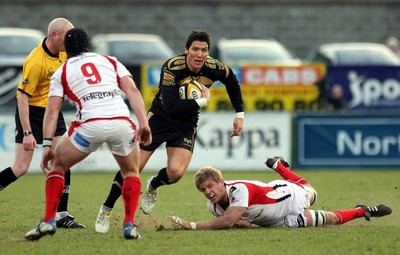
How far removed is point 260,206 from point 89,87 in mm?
2367

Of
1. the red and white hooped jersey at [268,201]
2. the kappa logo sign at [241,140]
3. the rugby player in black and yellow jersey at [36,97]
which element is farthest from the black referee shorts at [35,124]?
the kappa logo sign at [241,140]

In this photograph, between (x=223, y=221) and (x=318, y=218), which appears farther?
(x=318, y=218)

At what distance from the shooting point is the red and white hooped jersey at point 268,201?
10.5 meters

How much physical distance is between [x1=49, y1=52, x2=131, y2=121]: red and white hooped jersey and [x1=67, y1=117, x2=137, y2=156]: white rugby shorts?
6 cm

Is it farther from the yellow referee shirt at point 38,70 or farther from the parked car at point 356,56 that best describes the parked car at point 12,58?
the yellow referee shirt at point 38,70

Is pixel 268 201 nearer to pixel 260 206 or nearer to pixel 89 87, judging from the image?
pixel 260 206

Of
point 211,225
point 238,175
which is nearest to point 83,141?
point 211,225

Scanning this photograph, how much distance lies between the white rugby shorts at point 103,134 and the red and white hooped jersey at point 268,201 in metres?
1.51

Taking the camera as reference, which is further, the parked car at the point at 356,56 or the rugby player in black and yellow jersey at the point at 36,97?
the parked car at the point at 356,56

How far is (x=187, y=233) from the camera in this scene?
1046 centimetres

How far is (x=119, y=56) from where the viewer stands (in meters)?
25.9

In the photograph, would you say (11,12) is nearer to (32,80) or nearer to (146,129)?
(32,80)

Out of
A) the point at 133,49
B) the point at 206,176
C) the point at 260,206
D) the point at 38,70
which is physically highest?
the point at 133,49

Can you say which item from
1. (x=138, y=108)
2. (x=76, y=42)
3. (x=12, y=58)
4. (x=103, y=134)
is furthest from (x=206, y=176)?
(x=12, y=58)
